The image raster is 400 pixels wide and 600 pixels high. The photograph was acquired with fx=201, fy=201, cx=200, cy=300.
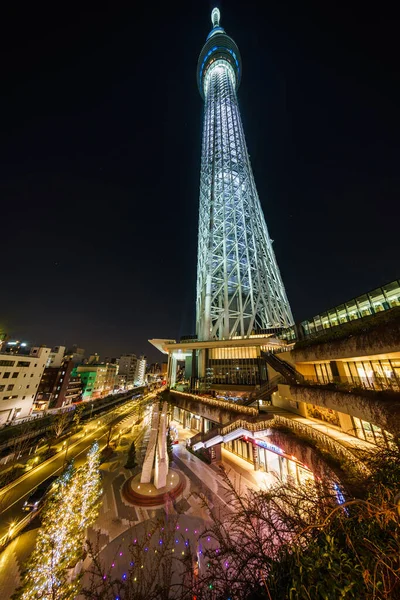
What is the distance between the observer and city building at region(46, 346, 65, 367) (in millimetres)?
54469

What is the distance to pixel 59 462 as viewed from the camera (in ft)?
62.7

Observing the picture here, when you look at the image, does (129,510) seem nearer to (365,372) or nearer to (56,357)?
(365,372)

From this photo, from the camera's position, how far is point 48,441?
25062 millimetres

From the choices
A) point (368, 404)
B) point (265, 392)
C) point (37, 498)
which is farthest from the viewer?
point (265, 392)

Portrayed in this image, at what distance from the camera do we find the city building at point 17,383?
107ft

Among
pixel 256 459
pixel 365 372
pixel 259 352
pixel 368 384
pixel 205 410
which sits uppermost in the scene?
pixel 259 352

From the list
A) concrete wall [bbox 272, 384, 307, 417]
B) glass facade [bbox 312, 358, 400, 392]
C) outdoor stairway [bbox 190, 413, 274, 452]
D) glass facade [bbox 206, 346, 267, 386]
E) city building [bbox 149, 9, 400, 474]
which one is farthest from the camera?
glass facade [bbox 206, 346, 267, 386]

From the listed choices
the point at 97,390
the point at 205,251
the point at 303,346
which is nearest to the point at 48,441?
the point at 303,346

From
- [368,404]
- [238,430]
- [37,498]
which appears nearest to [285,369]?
[238,430]

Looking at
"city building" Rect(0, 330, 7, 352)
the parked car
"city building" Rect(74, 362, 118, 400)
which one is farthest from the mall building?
"city building" Rect(74, 362, 118, 400)

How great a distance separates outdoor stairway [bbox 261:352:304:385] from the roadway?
18.3 metres

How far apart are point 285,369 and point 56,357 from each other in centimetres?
6087

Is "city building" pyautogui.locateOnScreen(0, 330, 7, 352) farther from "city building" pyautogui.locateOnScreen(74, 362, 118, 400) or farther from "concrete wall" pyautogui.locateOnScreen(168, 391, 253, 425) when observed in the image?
"concrete wall" pyautogui.locateOnScreen(168, 391, 253, 425)

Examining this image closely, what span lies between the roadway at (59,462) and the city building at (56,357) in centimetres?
3309
